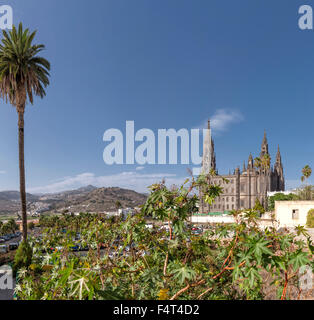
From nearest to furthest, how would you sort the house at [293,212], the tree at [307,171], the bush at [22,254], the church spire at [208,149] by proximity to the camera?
1. the bush at [22,254]
2. the house at [293,212]
3. the tree at [307,171]
4. the church spire at [208,149]

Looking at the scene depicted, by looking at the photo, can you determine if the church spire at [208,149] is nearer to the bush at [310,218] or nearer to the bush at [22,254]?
the bush at [310,218]

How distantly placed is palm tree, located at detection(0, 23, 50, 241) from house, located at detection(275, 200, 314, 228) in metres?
31.0

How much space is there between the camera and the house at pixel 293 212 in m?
28.7

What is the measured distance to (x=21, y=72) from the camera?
48.0ft

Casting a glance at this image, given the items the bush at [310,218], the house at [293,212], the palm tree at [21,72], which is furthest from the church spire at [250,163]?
the palm tree at [21,72]

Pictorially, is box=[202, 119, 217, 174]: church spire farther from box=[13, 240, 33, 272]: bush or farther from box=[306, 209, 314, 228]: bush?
box=[13, 240, 33, 272]: bush

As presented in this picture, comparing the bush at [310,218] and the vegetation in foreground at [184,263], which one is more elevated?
the vegetation in foreground at [184,263]

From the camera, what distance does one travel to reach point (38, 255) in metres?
5.23

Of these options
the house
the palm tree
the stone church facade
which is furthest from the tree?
the palm tree

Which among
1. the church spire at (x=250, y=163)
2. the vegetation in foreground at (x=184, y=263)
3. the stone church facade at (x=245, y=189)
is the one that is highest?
the church spire at (x=250, y=163)

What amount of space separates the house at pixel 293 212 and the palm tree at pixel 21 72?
1220 inches
